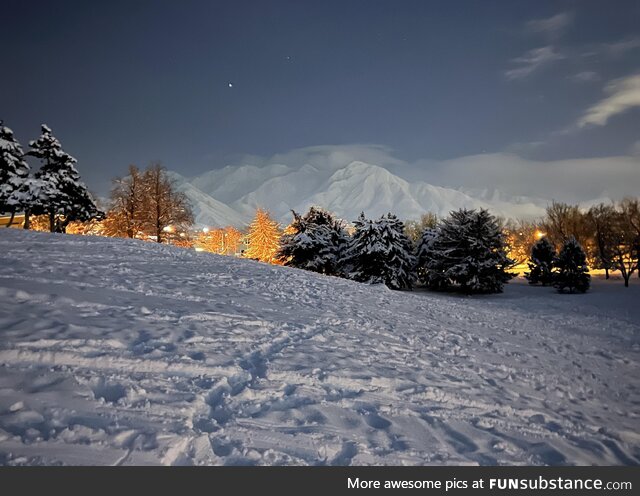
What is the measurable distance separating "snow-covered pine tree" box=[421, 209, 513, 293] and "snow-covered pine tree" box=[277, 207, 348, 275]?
31.1 feet

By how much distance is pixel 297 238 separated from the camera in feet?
99.8

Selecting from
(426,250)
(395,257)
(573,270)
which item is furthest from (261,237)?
(573,270)

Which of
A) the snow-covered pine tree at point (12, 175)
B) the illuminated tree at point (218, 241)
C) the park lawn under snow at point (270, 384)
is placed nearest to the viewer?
the park lawn under snow at point (270, 384)

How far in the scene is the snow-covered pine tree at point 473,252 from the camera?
27.4 m

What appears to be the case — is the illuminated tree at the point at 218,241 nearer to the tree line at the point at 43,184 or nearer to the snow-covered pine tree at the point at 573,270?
the tree line at the point at 43,184

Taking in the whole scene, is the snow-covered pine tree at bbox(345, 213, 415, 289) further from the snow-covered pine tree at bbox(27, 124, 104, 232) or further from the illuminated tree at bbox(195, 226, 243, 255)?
the illuminated tree at bbox(195, 226, 243, 255)

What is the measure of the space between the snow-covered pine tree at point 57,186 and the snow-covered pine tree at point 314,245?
17.6 meters

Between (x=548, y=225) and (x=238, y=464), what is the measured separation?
6414 centimetres

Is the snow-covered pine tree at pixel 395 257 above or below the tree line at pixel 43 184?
below

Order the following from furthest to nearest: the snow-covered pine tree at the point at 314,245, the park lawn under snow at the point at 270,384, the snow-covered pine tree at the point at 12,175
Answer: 1. the snow-covered pine tree at the point at 314,245
2. the snow-covered pine tree at the point at 12,175
3. the park lawn under snow at the point at 270,384

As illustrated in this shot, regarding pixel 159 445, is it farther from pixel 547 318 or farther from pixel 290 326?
pixel 547 318

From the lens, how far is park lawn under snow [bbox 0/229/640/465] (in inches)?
132

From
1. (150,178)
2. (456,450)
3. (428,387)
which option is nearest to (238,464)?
(456,450)
